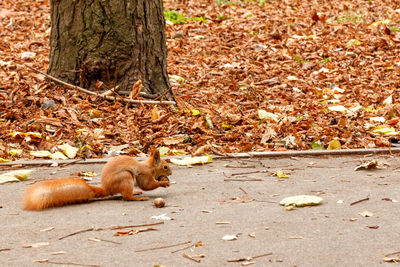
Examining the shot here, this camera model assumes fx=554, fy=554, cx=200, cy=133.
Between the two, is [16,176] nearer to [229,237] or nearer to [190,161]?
[190,161]

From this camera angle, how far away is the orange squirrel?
4062mm

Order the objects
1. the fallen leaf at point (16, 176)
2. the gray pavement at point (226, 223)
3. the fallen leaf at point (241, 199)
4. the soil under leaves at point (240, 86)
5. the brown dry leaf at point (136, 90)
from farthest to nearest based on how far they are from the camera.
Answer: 1. the brown dry leaf at point (136, 90)
2. the soil under leaves at point (240, 86)
3. the fallen leaf at point (16, 176)
4. the fallen leaf at point (241, 199)
5. the gray pavement at point (226, 223)

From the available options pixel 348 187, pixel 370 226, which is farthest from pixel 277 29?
pixel 370 226

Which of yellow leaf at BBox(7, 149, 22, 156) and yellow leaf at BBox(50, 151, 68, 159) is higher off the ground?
yellow leaf at BBox(7, 149, 22, 156)

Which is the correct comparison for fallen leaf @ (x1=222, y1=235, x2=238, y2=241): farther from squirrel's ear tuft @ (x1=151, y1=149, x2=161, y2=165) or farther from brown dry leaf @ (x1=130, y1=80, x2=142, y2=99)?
brown dry leaf @ (x1=130, y1=80, x2=142, y2=99)

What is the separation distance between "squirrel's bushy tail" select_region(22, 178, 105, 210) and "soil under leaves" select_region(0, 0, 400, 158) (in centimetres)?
166

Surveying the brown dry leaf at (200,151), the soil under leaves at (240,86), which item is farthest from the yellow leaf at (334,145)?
the brown dry leaf at (200,151)

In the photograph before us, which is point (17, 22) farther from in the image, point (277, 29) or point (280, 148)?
point (280, 148)

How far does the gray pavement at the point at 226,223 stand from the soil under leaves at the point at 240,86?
108cm

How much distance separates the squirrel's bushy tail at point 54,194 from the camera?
4043 millimetres

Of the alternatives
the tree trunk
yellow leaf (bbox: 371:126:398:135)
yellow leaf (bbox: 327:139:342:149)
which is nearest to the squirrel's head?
yellow leaf (bbox: 327:139:342:149)

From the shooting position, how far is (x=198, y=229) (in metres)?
3.53

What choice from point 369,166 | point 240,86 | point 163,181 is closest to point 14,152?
point 163,181

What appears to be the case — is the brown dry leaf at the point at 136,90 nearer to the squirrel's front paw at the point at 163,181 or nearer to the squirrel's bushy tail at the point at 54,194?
the squirrel's front paw at the point at 163,181
